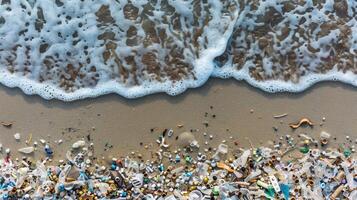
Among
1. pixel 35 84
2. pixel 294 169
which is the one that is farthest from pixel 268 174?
pixel 35 84

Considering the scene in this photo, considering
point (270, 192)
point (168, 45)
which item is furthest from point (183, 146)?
point (168, 45)

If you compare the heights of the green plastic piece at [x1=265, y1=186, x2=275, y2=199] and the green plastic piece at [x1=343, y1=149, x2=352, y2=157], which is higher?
the green plastic piece at [x1=343, y1=149, x2=352, y2=157]

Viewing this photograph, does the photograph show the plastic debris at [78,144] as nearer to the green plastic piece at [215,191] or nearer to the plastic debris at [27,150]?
the plastic debris at [27,150]

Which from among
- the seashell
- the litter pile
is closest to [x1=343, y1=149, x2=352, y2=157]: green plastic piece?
the litter pile

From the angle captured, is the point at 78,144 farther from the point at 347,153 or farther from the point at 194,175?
the point at 347,153

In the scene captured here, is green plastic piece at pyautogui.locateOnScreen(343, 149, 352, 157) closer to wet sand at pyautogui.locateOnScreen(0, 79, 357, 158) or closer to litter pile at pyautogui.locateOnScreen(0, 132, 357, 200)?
litter pile at pyautogui.locateOnScreen(0, 132, 357, 200)
